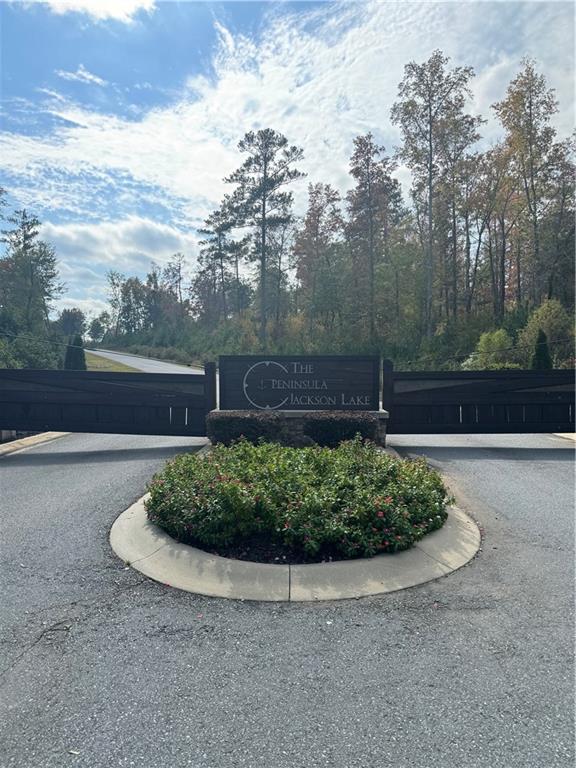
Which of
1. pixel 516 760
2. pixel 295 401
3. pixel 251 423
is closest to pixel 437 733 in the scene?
pixel 516 760

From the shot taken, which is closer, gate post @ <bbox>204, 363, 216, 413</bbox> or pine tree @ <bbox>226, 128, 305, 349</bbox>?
gate post @ <bbox>204, 363, 216, 413</bbox>

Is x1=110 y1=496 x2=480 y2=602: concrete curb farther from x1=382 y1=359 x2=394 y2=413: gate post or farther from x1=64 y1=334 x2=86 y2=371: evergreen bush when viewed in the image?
x1=64 y1=334 x2=86 y2=371: evergreen bush

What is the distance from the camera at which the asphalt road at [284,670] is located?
2.15 metres

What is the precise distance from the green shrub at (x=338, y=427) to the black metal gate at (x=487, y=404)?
4.11ft

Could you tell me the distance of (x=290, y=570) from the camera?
3.84 metres

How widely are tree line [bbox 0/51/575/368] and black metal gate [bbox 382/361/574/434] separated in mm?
6969

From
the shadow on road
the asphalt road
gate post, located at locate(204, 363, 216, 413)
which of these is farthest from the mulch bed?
gate post, located at locate(204, 363, 216, 413)

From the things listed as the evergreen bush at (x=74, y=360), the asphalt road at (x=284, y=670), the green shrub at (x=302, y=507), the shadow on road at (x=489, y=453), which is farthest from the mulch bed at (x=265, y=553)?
the evergreen bush at (x=74, y=360)

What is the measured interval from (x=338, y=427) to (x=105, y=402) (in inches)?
194

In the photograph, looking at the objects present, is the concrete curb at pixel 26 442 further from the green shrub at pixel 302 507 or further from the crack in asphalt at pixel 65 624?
the crack in asphalt at pixel 65 624

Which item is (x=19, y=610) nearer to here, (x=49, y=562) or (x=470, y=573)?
(x=49, y=562)

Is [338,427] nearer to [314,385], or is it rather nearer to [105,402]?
[314,385]

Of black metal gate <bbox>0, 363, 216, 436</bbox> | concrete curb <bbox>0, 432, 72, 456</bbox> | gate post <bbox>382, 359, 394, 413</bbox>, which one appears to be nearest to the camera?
gate post <bbox>382, 359, 394, 413</bbox>

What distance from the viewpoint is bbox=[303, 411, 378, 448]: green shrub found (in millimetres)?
8680
